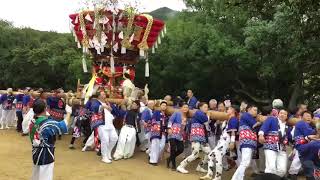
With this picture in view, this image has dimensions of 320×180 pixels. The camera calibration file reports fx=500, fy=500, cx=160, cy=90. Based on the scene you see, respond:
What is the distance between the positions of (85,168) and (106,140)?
3.74 feet

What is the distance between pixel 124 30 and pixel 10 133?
18.0 feet

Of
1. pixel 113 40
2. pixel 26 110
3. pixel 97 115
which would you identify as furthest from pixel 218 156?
pixel 26 110

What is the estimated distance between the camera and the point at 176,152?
36.1 feet

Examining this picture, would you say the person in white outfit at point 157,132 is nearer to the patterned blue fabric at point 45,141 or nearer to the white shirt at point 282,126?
the white shirt at point 282,126

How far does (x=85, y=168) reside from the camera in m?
11.0

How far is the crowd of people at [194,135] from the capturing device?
23.6 ft

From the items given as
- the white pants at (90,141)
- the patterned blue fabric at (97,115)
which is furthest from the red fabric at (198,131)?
the white pants at (90,141)

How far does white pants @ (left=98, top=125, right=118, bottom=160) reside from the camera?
39.1ft

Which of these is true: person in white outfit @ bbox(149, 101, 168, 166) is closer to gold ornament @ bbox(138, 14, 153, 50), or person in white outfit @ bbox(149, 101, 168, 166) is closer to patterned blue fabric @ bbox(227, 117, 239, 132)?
patterned blue fabric @ bbox(227, 117, 239, 132)

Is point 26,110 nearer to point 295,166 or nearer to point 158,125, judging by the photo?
point 158,125

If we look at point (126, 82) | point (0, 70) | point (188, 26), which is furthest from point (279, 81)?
point (0, 70)

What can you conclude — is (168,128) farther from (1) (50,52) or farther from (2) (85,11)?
(1) (50,52)

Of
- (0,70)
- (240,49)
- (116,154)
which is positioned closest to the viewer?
(116,154)

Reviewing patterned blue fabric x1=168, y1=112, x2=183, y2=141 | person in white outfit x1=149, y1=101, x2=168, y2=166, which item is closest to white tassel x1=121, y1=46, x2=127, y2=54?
person in white outfit x1=149, y1=101, x2=168, y2=166
